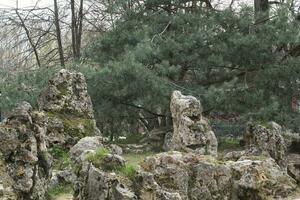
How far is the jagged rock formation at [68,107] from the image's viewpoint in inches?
433

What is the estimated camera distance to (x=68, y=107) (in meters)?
11.6

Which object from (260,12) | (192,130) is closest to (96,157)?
(192,130)

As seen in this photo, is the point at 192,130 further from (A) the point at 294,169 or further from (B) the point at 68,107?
(B) the point at 68,107

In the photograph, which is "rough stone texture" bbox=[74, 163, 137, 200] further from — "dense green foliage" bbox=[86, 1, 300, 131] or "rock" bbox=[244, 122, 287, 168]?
"dense green foliage" bbox=[86, 1, 300, 131]

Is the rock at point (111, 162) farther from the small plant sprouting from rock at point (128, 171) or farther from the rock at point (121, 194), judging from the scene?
the rock at point (121, 194)

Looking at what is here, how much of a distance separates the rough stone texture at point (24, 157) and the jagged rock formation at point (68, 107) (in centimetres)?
412

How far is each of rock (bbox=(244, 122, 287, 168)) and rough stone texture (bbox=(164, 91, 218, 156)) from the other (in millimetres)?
810

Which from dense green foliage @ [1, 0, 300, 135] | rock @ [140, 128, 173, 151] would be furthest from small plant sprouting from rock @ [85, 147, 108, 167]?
rock @ [140, 128, 173, 151]

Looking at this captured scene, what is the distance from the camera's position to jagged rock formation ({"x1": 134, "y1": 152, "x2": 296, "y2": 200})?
671cm

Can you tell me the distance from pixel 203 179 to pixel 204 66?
7304 mm

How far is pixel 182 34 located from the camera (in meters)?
14.5

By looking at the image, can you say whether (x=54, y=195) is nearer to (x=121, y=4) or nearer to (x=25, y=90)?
(x=25, y=90)

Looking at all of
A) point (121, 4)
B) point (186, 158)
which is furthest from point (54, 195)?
point (121, 4)

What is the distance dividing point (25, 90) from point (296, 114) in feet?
21.8
